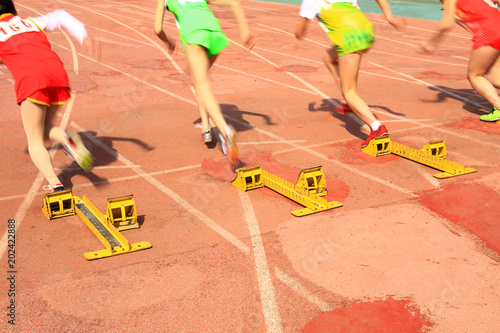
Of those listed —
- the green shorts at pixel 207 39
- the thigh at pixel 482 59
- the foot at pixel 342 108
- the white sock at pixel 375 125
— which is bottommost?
the foot at pixel 342 108

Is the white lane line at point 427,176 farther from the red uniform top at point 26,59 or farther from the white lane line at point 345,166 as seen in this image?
the red uniform top at point 26,59

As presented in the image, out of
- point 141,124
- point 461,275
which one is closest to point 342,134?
point 141,124

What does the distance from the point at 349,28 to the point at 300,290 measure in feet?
12.3

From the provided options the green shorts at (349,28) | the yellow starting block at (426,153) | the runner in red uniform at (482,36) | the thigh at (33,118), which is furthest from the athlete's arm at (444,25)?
the thigh at (33,118)

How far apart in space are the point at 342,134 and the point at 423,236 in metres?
3.16

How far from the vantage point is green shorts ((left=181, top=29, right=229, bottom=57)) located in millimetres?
5555

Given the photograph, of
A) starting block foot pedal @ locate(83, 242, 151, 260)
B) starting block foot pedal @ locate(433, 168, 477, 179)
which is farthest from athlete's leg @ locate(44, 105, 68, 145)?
starting block foot pedal @ locate(433, 168, 477, 179)

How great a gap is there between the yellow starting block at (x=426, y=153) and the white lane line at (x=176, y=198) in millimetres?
2538

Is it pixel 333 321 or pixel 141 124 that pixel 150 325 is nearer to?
pixel 333 321

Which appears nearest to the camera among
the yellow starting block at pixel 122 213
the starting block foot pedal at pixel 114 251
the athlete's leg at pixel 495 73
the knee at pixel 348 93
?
the starting block foot pedal at pixel 114 251

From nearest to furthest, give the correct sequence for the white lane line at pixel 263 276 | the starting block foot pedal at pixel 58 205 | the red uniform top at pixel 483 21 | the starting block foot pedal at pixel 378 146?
1. the white lane line at pixel 263 276
2. the starting block foot pedal at pixel 58 205
3. the starting block foot pedal at pixel 378 146
4. the red uniform top at pixel 483 21

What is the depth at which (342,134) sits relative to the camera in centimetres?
761

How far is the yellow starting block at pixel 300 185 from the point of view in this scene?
5172mm

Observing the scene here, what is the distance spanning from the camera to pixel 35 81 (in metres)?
5.00
